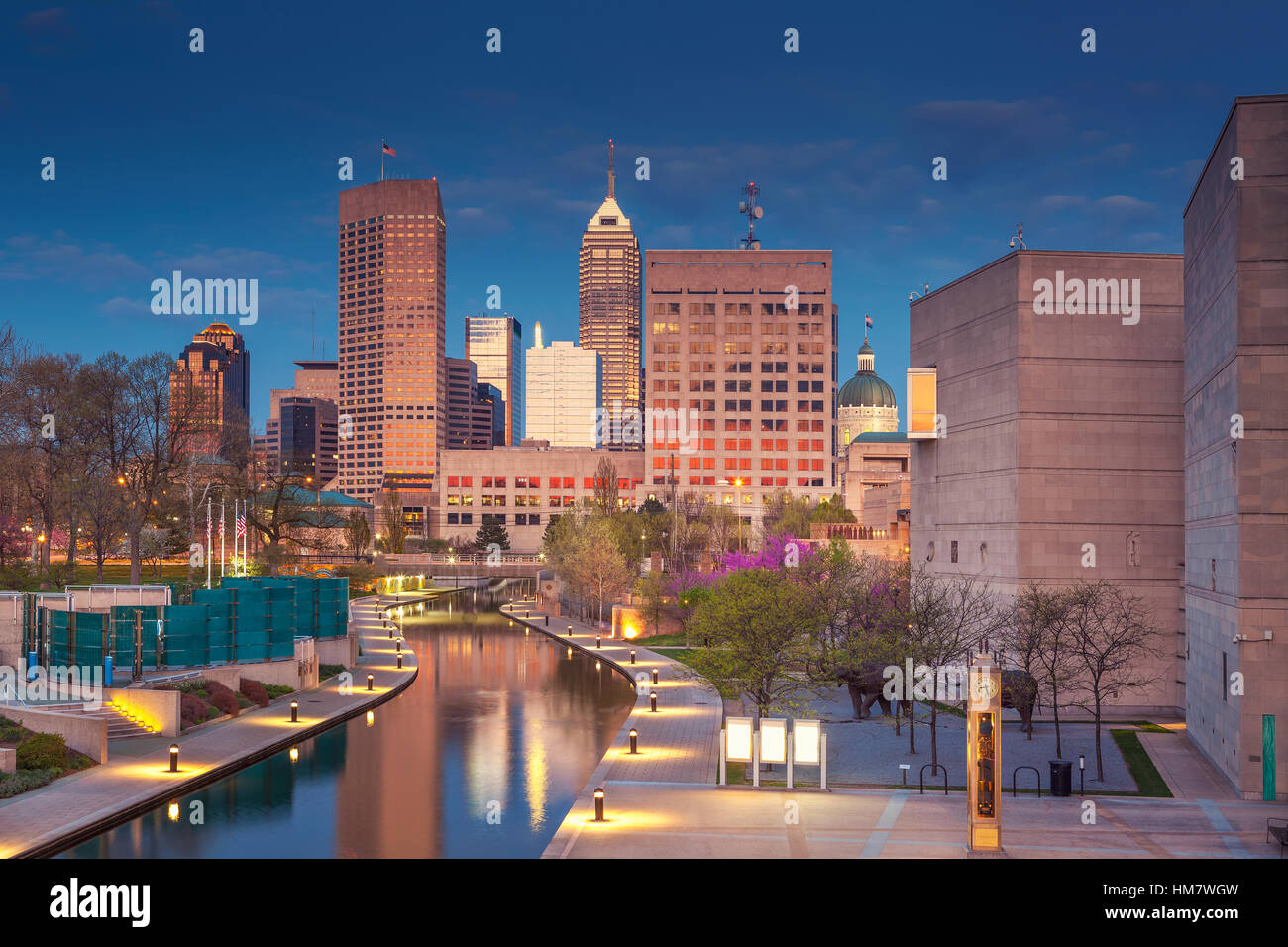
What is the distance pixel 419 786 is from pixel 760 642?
9821 millimetres

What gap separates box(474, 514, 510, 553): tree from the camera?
528ft

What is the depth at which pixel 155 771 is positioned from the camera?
26625 millimetres

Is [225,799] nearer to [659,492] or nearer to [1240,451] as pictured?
[1240,451]

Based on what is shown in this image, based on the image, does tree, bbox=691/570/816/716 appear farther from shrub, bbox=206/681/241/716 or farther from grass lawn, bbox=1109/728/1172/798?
shrub, bbox=206/681/241/716

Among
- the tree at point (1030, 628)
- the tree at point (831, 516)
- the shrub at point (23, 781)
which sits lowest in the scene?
the shrub at point (23, 781)

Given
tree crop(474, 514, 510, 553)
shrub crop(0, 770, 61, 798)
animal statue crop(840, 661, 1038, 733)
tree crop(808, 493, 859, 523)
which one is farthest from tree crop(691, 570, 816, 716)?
tree crop(474, 514, 510, 553)

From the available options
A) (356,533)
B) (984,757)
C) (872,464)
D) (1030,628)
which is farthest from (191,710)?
(356,533)

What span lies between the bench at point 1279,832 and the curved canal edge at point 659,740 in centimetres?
1180

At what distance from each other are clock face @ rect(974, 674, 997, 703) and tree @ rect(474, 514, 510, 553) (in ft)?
464

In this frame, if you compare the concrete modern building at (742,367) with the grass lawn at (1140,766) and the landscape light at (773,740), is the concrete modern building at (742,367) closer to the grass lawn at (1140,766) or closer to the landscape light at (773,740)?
the grass lawn at (1140,766)

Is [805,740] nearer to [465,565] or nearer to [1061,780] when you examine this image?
[1061,780]

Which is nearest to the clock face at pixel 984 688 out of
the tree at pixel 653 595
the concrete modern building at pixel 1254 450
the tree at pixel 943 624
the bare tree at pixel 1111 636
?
the tree at pixel 943 624

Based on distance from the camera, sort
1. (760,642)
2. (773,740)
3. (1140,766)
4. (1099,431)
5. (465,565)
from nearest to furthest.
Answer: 1. (773,740)
2. (1140,766)
3. (760,642)
4. (1099,431)
5. (465,565)

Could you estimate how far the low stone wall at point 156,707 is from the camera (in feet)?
103
